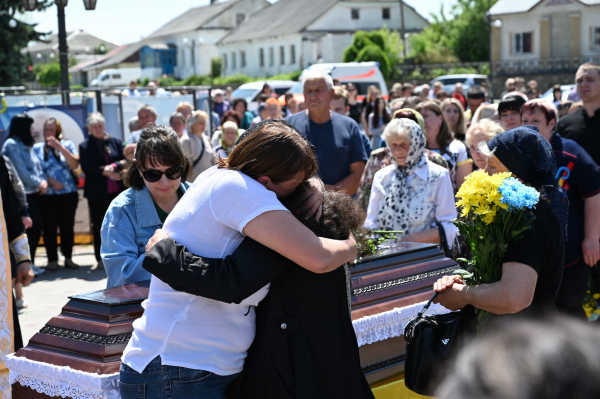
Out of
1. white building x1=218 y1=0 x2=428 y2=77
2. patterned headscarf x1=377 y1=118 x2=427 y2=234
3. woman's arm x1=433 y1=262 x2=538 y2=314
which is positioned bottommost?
woman's arm x1=433 y1=262 x2=538 y2=314

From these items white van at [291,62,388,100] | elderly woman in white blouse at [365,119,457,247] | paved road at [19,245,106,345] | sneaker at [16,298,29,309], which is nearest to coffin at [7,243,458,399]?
elderly woman in white blouse at [365,119,457,247]

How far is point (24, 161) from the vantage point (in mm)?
8789

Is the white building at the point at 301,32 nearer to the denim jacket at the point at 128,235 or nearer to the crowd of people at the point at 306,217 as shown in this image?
the crowd of people at the point at 306,217

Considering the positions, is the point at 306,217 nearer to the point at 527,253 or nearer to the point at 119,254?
the point at 527,253

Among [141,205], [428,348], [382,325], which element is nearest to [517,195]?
[428,348]

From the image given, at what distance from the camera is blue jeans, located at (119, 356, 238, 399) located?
7.41 feet

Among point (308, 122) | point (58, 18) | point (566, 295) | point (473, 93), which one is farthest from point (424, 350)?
point (58, 18)

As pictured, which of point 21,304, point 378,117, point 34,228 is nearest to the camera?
point 21,304

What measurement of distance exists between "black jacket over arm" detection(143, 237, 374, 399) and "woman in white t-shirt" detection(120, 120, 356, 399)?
6 cm

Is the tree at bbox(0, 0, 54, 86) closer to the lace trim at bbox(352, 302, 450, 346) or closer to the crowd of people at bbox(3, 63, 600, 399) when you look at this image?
the crowd of people at bbox(3, 63, 600, 399)

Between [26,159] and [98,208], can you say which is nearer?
[26,159]

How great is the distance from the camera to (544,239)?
283 cm

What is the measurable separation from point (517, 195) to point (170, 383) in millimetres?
1489

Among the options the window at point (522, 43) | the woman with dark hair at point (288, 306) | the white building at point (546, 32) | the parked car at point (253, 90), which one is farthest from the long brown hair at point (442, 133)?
the window at point (522, 43)
